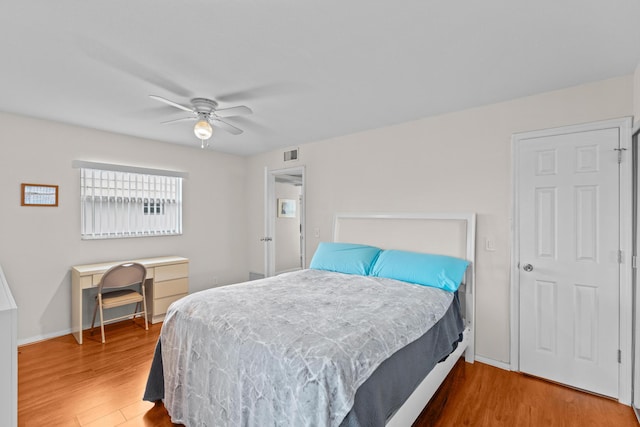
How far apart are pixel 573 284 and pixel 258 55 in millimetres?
2938

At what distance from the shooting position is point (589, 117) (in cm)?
236

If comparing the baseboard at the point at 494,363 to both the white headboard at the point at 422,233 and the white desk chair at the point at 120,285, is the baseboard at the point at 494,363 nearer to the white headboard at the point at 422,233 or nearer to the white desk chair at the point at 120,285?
the white headboard at the point at 422,233

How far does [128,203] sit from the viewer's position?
4.00m

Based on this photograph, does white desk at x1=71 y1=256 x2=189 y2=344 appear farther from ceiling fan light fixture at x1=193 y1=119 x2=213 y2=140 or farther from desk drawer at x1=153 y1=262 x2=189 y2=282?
ceiling fan light fixture at x1=193 y1=119 x2=213 y2=140

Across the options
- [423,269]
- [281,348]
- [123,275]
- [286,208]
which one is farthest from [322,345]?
[286,208]

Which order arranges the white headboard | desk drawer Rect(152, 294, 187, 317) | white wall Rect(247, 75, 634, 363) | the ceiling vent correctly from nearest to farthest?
white wall Rect(247, 75, 634, 363) → the white headboard → desk drawer Rect(152, 294, 187, 317) → the ceiling vent

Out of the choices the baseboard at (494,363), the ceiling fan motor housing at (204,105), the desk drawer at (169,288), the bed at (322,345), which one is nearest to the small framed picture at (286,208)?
the desk drawer at (169,288)

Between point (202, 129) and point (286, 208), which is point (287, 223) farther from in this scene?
point (202, 129)

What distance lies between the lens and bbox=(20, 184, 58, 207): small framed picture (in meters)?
3.18

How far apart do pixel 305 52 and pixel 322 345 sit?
1.73 meters

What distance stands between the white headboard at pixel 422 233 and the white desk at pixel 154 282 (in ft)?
7.08

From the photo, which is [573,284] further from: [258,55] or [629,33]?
[258,55]

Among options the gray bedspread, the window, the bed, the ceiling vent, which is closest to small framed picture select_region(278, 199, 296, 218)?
the ceiling vent

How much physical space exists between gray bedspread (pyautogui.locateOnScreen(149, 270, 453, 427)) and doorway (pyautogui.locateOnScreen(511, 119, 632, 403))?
32.5 inches
